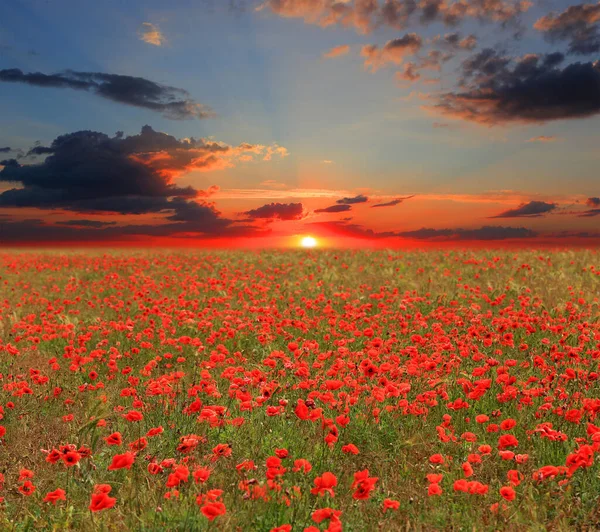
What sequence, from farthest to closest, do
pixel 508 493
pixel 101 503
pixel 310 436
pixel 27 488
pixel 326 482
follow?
pixel 310 436 → pixel 27 488 → pixel 508 493 → pixel 326 482 → pixel 101 503

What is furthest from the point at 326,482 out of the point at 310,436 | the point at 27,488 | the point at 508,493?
the point at 27,488

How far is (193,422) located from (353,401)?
1.53 metres

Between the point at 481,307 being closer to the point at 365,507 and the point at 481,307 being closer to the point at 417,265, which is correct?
the point at 417,265

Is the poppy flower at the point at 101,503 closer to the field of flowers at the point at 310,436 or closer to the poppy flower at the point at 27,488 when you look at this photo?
the field of flowers at the point at 310,436

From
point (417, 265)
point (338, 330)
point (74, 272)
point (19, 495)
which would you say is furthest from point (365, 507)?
point (74, 272)

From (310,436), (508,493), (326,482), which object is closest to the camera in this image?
(326,482)

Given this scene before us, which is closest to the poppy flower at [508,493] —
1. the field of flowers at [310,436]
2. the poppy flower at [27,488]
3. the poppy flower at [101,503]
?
the field of flowers at [310,436]

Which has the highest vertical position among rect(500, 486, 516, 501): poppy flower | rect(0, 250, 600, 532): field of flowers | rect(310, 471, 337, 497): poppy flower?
rect(310, 471, 337, 497): poppy flower

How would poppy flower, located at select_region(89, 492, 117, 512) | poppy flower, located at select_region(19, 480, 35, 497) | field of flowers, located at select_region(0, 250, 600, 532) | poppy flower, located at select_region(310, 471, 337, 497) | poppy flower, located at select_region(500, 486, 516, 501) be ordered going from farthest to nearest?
poppy flower, located at select_region(19, 480, 35, 497)
field of flowers, located at select_region(0, 250, 600, 532)
poppy flower, located at select_region(500, 486, 516, 501)
poppy flower, located at select_region(310, 471, 337, 497)
poppy flower, located at select_region(89, 492, 117, 512)

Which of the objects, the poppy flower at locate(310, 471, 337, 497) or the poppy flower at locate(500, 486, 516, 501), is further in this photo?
the poppy flower at locate(500, 486, 516, 501)

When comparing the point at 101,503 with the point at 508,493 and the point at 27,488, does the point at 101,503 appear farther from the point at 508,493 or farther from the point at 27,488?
the point at 508,493

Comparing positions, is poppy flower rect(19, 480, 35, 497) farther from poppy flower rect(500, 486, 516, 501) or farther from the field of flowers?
poppy flower rect(500, 486, 516, 501)

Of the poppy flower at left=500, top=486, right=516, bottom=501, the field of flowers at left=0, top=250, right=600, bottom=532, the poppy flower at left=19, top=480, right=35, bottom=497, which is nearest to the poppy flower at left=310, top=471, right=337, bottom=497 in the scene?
the field of flowers at left=0, top=250, right=600, bottom=532

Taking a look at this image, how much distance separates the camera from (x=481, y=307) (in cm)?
1126
